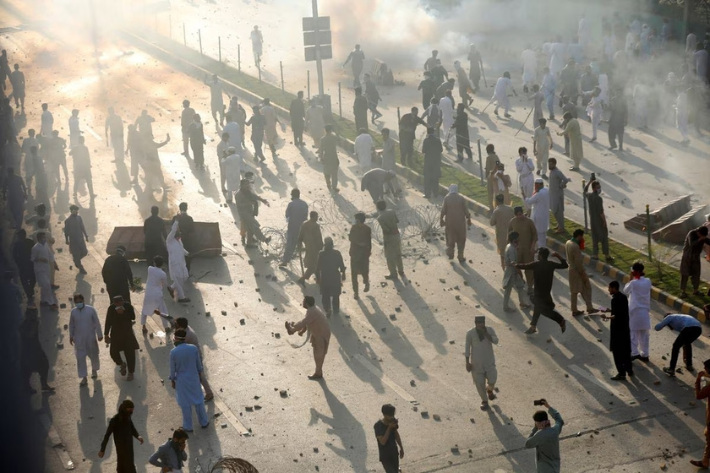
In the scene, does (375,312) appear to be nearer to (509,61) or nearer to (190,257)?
(190,257)

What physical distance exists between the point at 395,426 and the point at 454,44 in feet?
93.3

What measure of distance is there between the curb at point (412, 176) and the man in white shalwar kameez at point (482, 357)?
4120 millimetres

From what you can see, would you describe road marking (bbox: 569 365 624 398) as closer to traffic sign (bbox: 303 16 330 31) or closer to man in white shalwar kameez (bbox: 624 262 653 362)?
man in white shalwar kameez (bbox: 624 262 653 362)

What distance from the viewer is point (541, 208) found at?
64.8ft

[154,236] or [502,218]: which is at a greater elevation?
Answer: [502,218]

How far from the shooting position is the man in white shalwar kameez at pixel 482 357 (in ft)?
47.8

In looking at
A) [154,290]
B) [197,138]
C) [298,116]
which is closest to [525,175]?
[298,116]

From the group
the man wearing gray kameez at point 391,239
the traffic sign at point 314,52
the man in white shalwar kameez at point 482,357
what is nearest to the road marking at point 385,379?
the man in white shalwar kameez at point 482,357

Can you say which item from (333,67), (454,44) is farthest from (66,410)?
(454,44)

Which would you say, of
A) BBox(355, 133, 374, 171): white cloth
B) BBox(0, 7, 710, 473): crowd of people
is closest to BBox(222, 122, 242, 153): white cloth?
BBox(0, 7, 710, 473): crowd of people

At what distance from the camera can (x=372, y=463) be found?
44.5 feet

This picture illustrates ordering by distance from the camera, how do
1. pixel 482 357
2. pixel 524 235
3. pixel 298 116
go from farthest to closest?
pixel 298 116 < pixel 524 235 < pixel 482 357

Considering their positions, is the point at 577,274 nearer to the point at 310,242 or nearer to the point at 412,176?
the point at 310,242

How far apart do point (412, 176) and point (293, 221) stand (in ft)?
19.0
